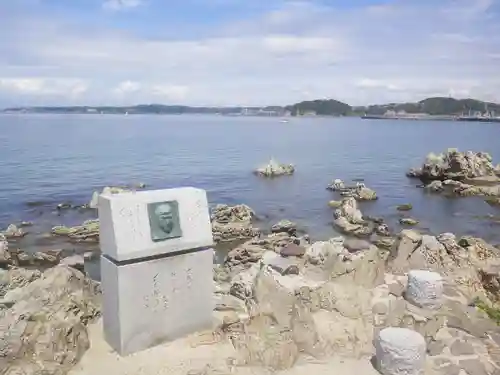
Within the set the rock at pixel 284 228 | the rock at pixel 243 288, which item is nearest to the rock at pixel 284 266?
the rock at pixel 243 288

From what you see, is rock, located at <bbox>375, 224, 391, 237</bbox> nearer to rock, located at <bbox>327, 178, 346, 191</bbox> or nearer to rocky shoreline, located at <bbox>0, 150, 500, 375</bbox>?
rocky shoreline, located at <bbox>0, 150, 500, 375</bbox>

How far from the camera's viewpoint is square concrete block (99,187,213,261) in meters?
7.36

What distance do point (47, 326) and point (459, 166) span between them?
4339 cm

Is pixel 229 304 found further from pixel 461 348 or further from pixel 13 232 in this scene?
pixel 13 232

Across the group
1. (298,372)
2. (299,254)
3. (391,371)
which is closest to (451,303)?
(391,371)

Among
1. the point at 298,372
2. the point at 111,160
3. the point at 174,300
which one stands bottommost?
the point at 111,160

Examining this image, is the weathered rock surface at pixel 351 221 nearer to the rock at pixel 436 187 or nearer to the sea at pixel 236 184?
the sea at pixel 236 184

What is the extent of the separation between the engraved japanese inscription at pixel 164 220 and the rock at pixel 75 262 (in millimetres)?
12432

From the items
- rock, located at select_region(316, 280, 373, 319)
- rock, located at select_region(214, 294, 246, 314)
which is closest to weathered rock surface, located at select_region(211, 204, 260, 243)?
rock, located at select_region(214, 294, 246, 314)

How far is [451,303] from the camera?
9602 mm

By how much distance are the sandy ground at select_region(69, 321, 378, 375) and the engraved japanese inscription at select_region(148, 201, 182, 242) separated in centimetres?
165

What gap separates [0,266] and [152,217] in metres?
15.1

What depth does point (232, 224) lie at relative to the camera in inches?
1056

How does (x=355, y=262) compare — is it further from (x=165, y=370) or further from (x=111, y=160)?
(x=111, y=160)
